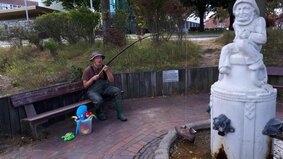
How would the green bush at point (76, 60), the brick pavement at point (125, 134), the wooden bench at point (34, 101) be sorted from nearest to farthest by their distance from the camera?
1. the brick pavement at point (125, 134)
2. the wooden bench at point (34, 101)
3. the green bush at point (76, 60)

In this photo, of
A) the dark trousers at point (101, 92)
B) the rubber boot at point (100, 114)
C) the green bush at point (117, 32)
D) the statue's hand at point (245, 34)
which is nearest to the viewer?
the statue's hand at point (245, 34)

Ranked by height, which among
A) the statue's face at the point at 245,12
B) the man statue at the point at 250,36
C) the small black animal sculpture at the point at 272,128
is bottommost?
the small black animal sculpture at the point at 272,128

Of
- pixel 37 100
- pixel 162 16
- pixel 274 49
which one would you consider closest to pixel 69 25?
pixel 162 16

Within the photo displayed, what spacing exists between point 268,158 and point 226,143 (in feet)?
1.77

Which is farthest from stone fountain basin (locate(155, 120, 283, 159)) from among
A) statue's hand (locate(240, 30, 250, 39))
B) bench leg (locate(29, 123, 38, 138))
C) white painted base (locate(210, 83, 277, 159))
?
bench leg (locate(29, 123, 38, 138))

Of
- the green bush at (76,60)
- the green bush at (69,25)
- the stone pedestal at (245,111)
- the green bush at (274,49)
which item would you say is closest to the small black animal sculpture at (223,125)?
the stone pedestal at (245,111)

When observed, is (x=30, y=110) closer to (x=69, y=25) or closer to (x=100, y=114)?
(x=100, y=114)

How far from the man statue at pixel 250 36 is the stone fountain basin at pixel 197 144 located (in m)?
1.22

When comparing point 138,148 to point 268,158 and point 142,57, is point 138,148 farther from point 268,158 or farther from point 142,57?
point 142,57

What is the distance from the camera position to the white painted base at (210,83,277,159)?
11.3 feet

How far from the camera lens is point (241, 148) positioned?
11.7ft

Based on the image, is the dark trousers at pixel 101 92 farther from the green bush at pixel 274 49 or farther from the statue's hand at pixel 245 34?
the green bush at pixel 274 49

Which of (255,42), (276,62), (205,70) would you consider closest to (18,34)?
(205,70)

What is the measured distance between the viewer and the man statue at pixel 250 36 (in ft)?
11.5
